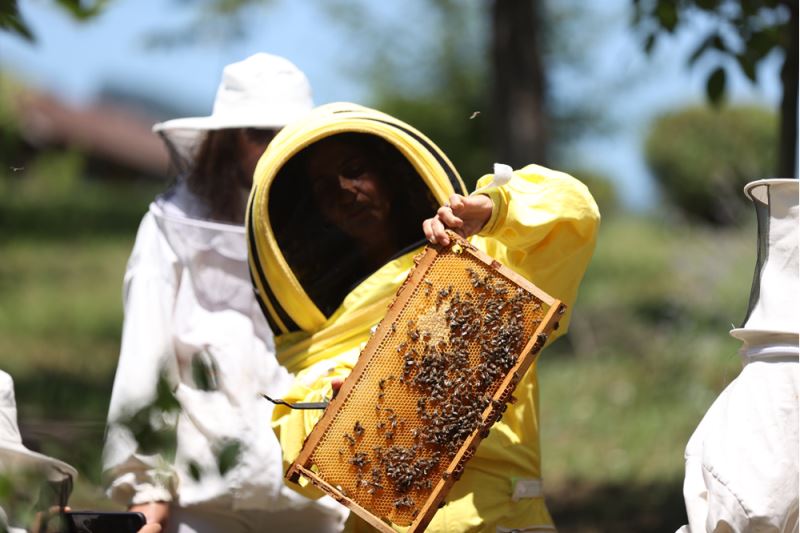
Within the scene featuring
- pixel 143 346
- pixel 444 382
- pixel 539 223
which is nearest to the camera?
pixel 444 382

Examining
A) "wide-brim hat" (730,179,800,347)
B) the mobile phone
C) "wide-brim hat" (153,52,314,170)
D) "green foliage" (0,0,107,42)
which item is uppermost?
"green foliage" (0,0,107,42)

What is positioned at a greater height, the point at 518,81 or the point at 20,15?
the point at 20,15

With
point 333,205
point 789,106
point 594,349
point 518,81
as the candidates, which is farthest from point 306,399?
point 518,81

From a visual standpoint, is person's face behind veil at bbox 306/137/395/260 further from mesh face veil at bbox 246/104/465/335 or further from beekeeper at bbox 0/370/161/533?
beekeeper at bbox 0/370/161/533

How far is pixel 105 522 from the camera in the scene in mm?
2877

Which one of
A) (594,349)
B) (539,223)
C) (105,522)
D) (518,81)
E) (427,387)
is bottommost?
(594,349)

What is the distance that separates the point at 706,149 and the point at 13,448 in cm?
1538

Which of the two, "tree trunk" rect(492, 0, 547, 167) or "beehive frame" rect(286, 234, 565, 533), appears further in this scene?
"tree trunk" rect(492, 0, 547, 167)

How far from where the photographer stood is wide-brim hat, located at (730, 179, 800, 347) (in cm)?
243

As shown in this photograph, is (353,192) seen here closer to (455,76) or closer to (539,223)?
(539,223)

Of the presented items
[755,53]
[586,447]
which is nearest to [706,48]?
[755,53]

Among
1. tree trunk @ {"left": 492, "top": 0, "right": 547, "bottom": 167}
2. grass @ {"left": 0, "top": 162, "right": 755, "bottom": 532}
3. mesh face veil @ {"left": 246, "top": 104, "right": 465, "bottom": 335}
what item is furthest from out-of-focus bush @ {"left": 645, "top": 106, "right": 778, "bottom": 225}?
mesh face veil @ {"left": 246, "top": 104, "right": 465, "bottom": 335}

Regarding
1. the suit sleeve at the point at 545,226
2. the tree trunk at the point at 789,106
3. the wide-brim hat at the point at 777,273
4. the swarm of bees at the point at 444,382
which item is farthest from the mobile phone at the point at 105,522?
the tree trunk at the point at 789,106

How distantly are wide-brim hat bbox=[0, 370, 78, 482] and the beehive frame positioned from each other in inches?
20.1
